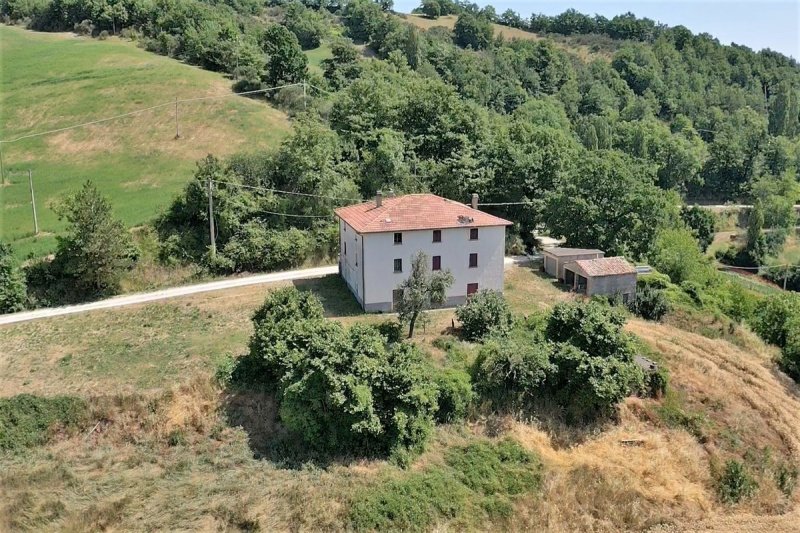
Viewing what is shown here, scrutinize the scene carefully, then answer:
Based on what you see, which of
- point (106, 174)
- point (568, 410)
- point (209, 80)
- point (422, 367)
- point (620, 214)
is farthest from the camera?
point (209, 80)

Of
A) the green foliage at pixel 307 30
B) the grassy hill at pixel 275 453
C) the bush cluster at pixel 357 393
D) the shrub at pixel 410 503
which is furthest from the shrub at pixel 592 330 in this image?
the green foliage at pixel 307 30

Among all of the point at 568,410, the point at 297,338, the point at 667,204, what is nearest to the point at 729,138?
the point at 667,204

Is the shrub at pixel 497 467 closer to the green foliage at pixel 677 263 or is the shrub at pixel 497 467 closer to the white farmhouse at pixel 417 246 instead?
the white farmhouse at pixel 417 246

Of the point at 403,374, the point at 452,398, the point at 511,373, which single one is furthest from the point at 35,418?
the point at 511,373

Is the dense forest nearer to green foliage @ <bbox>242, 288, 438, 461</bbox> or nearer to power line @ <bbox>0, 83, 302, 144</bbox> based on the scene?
power line @ <bbox>0, 83, 302, 144</bbox>

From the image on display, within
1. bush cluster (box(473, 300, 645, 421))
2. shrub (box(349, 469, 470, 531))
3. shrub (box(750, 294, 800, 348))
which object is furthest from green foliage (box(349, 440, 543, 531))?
shrub (box(750, 294, 800, 348))

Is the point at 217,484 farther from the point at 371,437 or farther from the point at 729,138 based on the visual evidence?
the point at 729,138
